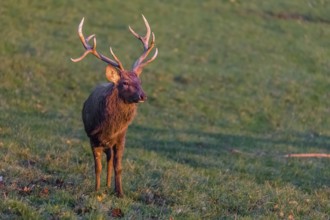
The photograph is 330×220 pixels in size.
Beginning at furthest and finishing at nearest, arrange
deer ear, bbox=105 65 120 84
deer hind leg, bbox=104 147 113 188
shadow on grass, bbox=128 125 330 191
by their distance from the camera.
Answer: shadow on grass, bbox=128 125 330 191 < deer hind leg, bbox=104 147 113 188 < deer ear, bbox=105 65 120 84

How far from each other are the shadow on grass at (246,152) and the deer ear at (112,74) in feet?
13.6

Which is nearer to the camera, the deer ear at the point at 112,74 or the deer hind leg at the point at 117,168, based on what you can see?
the deer ear at the point at 112,74

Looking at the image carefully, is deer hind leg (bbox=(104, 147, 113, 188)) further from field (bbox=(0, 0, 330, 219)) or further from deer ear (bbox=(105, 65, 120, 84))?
deer ear (bbox=(105, 65, 120, 84))

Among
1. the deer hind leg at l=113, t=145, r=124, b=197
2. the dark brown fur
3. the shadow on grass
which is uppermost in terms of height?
the dark brown fur

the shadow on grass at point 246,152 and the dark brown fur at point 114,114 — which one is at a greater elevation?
the dark brown fur at point 114,114

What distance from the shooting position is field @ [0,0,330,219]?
30.2 ft

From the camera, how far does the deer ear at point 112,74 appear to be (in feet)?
29.3

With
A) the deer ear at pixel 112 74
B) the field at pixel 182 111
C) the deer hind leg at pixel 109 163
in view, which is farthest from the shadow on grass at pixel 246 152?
the deer ear at pixel 112 74

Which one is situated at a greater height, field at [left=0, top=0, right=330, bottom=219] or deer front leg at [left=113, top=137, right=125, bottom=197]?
deer front leg at [left=113, top=137, right=125, bottom=197]

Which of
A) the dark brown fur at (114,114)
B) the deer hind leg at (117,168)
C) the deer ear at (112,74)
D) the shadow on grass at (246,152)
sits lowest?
the shadow on grass at (246,152)

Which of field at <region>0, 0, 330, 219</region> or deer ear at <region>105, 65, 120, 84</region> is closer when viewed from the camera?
deer ear at <region>105, 65, 120, 84</region>

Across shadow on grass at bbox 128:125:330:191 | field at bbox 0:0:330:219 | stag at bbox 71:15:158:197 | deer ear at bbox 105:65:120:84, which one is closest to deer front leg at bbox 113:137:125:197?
stag at bbox 71:15:158:197

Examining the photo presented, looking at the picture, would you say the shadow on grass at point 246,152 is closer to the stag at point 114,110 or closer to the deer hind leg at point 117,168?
the deer hind leg at point 117,168

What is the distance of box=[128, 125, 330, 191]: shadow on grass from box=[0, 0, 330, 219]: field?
0.15 feet
